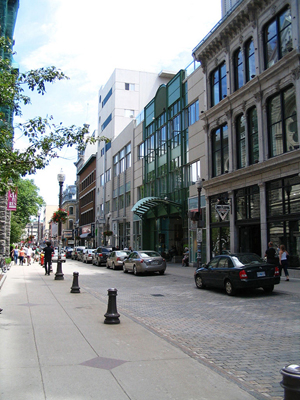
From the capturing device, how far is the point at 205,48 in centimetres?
Answer: 2825

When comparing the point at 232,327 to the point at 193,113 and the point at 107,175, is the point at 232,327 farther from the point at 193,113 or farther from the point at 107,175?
the point at 107,175

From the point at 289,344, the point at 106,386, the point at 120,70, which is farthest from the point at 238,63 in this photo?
the point at 120,70

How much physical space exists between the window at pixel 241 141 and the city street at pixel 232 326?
9984 mm

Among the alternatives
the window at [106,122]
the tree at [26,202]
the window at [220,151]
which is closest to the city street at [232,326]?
the window at [220,151]

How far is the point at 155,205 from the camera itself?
119 feet

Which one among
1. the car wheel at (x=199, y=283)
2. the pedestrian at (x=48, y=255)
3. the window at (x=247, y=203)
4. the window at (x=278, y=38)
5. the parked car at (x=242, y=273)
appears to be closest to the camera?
the parked car at (x=242, y=273)

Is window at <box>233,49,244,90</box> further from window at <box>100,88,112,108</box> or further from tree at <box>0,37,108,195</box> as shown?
window at <box>100,88,112,108</box>

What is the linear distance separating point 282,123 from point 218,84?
8.83 metres

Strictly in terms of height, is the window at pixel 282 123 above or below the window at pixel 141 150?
below

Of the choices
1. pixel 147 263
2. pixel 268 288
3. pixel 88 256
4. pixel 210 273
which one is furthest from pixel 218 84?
pixel 88 256

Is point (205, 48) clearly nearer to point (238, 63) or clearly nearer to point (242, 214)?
point (238, 63)

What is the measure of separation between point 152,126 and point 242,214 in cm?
1989

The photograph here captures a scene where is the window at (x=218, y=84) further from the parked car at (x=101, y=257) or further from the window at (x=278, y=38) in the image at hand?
the parked car at (x=101, y=257)

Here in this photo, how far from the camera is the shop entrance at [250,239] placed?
2325cm
